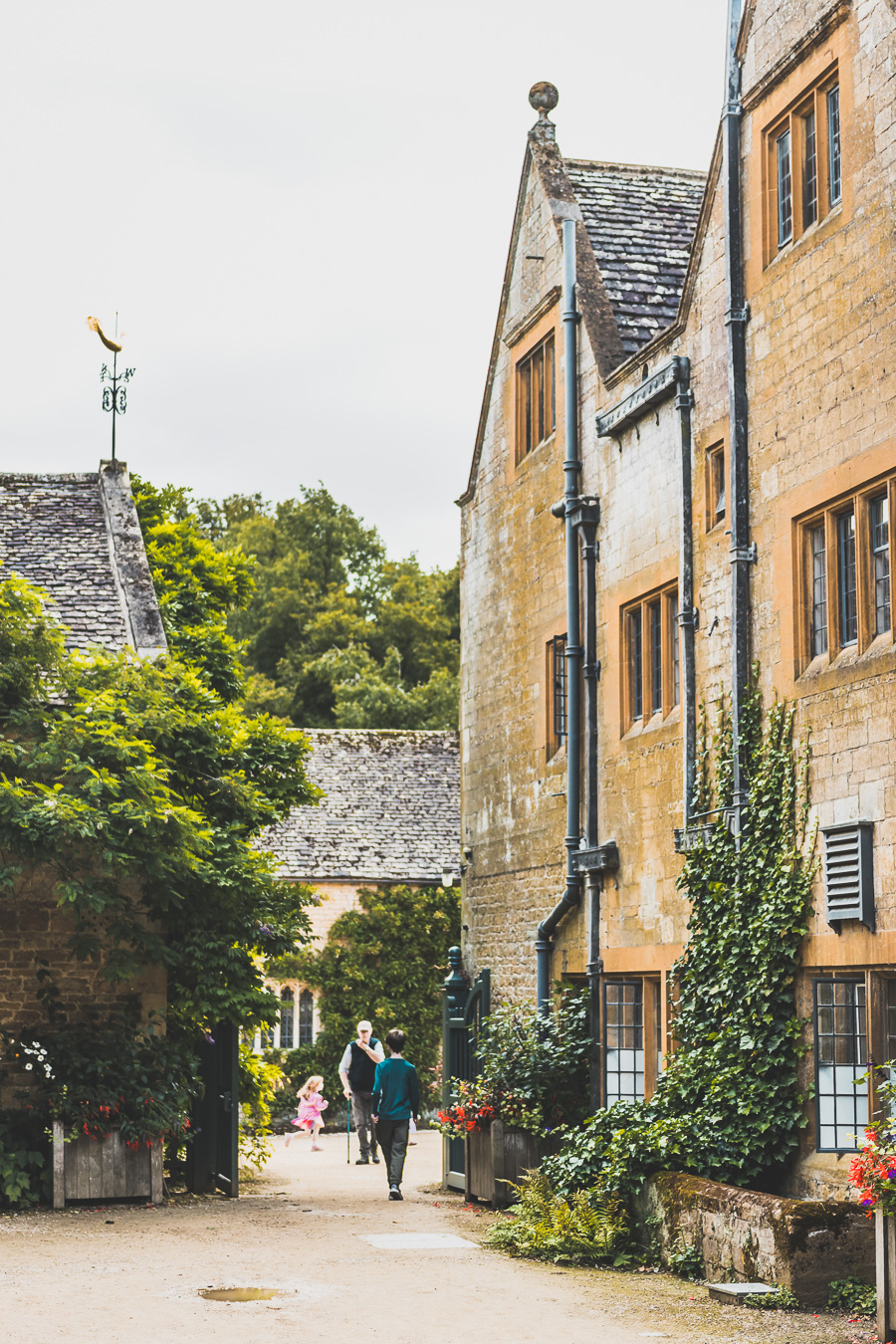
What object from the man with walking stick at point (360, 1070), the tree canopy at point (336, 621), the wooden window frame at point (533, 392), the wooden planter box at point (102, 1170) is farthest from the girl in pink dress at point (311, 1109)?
the tree canopy at point (336, 621)

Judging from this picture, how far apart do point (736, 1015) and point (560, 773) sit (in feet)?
14.9

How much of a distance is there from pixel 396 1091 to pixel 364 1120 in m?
5.92

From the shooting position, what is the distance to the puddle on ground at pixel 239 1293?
9.29 m

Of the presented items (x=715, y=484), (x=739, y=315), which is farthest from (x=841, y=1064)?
(x=739, y=315)

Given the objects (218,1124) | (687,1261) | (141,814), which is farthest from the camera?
(218,1124)

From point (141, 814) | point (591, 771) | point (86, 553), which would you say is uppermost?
point (86, 553)

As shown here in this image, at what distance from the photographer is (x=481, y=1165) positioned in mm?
14305

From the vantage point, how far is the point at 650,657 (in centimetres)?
1349

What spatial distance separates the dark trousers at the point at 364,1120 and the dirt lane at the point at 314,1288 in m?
5.86

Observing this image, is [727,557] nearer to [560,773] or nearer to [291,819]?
[560,773]

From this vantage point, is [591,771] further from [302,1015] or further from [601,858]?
[302,1015]

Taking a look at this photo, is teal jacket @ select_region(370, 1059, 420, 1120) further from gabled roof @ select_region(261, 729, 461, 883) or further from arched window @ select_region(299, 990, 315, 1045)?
arched window @ select_region(299, 990, 315, 1045)

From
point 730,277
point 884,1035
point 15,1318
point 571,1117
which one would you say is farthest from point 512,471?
point 15,1318

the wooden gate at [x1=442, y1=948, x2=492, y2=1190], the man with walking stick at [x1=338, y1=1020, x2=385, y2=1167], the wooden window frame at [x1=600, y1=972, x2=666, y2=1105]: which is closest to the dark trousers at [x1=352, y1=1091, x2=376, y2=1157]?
the man with walking stick at [x1=338, y1=1020, x2=385, y2=1167]
